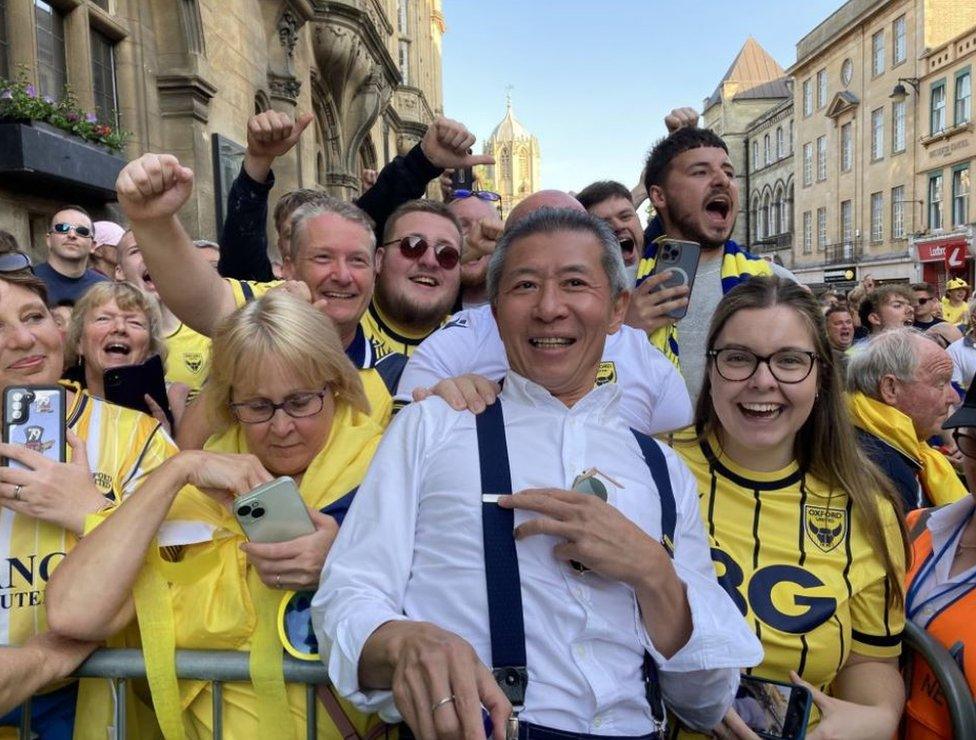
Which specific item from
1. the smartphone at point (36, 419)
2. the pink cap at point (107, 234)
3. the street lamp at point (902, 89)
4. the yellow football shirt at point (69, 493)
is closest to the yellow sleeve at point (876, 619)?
the yellow football shirt at point (69, 493)

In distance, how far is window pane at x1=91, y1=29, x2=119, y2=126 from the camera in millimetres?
8469

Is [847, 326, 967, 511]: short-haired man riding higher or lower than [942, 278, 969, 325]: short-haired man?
lower

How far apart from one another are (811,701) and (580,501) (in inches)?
36.5

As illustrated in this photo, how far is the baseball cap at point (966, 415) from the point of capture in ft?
7.85

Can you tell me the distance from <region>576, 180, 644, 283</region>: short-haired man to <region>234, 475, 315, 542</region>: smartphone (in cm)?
231

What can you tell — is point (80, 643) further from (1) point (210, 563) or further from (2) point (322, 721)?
(2) point (322, 721)

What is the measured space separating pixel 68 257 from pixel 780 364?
4.95 m

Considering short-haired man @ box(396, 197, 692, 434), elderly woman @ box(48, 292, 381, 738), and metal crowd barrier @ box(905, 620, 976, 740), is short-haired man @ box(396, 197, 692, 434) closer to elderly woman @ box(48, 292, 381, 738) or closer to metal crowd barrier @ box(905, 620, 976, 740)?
elderly woman @ box(48, 292, 381, 738)

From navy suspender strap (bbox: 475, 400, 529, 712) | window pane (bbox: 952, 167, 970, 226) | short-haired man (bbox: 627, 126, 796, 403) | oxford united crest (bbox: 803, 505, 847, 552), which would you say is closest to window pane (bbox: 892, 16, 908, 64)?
window pane (bbox: 952, 167, 970, 226)

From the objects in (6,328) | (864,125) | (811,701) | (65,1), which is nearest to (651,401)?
(811,701)

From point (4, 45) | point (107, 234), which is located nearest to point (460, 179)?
point (107, 234)

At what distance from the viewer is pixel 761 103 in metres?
58.2

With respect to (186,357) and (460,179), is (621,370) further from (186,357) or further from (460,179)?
(460,179)

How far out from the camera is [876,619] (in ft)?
7.24
